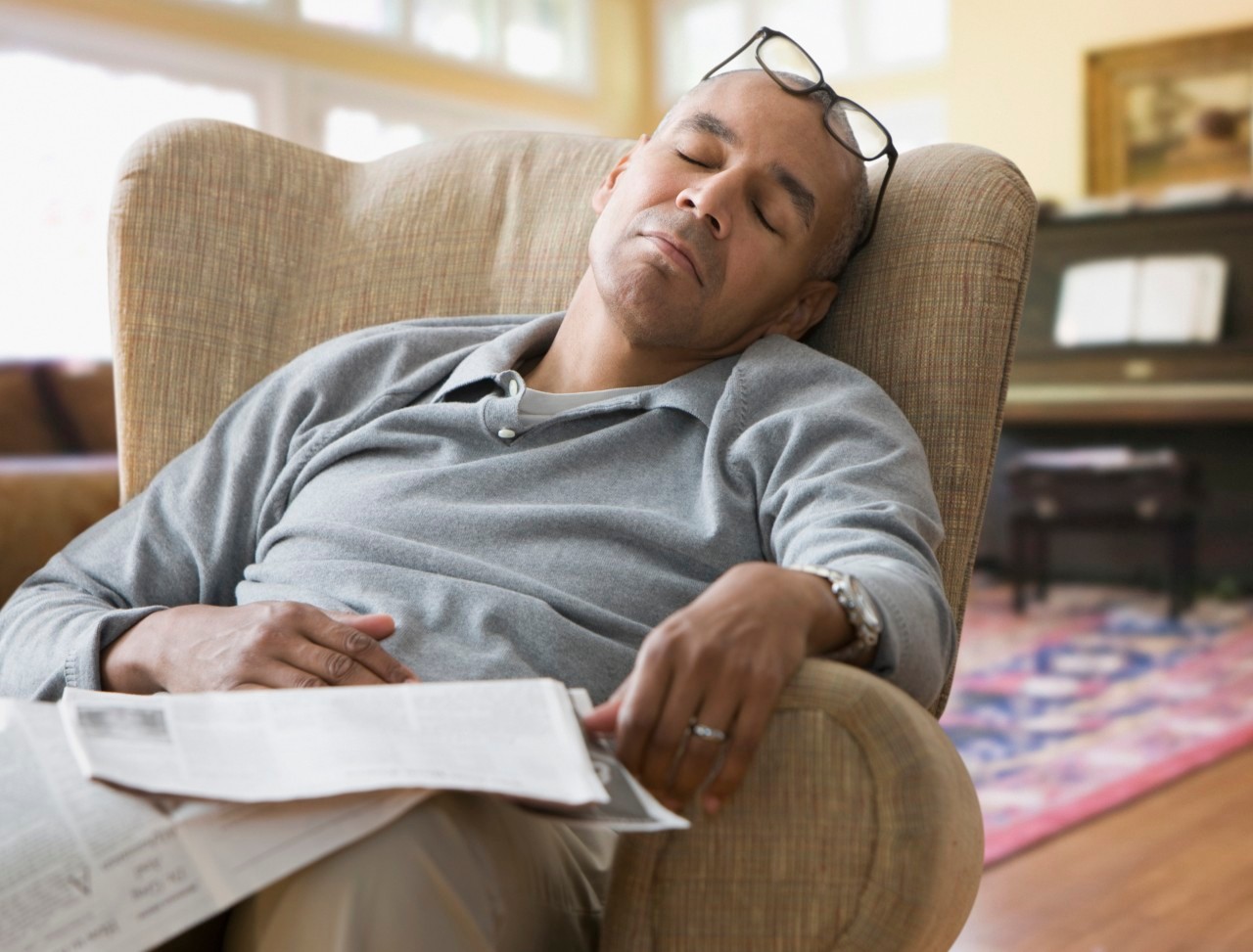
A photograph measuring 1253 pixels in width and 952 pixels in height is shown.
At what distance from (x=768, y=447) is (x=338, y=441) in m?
0.43

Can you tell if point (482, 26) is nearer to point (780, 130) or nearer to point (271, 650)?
point (780, 130)

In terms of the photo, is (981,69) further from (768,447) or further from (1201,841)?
(768,447)

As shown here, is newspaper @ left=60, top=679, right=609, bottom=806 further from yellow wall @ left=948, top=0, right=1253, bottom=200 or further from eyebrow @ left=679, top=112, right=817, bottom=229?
yellow wall @ left=948, top=0, right=1253, bottom=200

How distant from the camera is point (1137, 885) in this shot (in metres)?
2.29

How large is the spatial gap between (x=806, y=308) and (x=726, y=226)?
0.45ft

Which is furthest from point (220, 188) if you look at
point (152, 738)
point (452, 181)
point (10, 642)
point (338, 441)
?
point (152, 738)

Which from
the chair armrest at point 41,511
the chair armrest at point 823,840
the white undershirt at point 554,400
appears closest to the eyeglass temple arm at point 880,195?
the white undershirt at point 554,400

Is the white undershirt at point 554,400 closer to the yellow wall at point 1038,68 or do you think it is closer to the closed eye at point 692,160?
the closed eye at point 692,160

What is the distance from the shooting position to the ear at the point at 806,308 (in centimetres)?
131

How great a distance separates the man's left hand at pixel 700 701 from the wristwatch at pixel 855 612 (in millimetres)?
82

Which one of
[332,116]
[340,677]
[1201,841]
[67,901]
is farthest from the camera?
[332,116]

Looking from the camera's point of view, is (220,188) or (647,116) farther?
(647,116)

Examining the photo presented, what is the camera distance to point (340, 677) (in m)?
0.96

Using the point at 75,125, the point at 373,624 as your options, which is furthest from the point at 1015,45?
the point at 373,624
